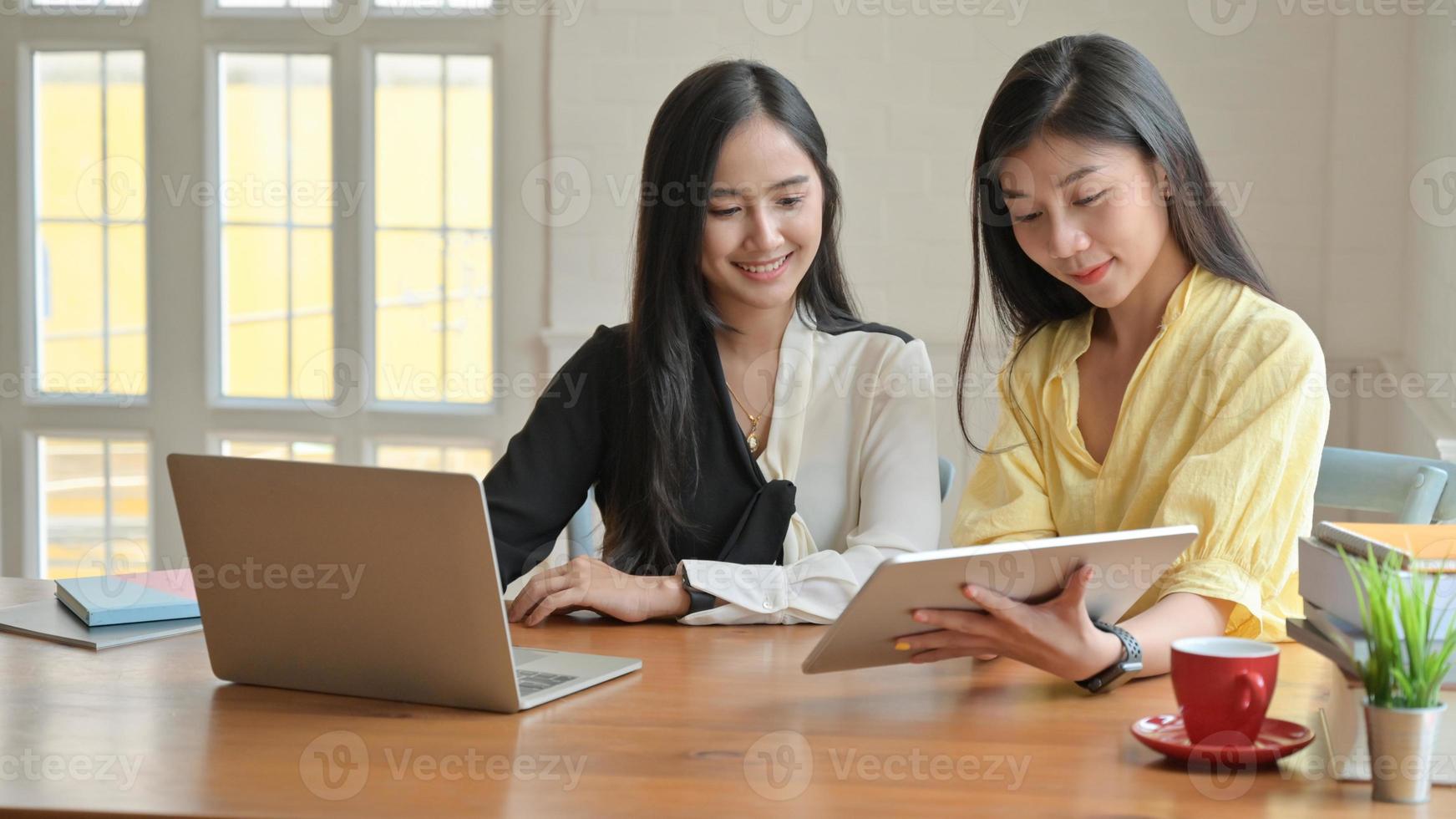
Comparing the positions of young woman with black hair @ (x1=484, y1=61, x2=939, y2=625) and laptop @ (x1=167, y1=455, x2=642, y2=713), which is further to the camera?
young woman with black hair @ (x1=484, y1=61, x2=939, y2=625)

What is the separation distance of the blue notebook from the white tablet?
2.34 ft

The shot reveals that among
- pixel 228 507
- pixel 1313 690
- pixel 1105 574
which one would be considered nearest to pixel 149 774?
pixel 228 507

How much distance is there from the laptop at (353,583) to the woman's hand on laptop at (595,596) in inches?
9.9

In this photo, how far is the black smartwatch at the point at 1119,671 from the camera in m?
1.24

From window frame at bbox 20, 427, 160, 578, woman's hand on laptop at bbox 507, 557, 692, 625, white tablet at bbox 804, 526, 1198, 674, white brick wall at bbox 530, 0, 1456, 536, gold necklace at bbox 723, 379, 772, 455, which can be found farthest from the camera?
window frame at bbox 20, 427, 160, 578

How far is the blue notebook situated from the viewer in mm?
1533

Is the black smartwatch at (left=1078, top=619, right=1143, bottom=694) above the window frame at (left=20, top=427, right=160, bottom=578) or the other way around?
above

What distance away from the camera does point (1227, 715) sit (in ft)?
3.43

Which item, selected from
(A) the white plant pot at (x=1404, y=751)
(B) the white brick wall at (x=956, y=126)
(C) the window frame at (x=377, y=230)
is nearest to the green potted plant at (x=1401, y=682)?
(A) the white plant pot at (x=1404, y=751)

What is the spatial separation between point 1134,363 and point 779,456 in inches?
19.1

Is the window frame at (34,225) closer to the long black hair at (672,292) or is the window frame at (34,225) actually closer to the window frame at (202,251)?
the window frame at (202,251)

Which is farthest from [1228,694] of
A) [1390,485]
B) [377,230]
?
[377,230]

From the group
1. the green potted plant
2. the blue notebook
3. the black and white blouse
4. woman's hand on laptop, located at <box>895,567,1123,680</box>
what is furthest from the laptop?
the green potted plant

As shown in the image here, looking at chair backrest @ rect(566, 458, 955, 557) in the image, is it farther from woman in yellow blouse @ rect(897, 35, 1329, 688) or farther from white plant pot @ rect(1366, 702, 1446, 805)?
white plant pot @ rect(1366, 702, 1446, 805)
